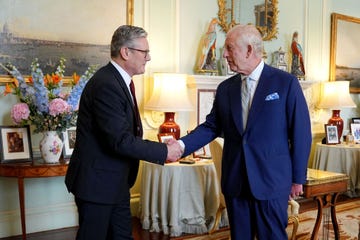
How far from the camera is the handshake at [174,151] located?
2156 mm

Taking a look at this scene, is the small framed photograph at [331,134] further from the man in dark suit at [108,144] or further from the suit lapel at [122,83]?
the suit lapel at [122,83]

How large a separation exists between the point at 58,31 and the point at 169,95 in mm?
1201

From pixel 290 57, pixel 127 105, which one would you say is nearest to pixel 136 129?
pixel 127 105

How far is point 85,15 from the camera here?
3.83 metres

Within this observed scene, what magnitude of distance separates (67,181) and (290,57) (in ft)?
13.4

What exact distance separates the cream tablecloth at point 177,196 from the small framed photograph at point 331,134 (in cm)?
225

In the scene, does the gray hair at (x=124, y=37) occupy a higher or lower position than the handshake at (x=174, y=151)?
higher

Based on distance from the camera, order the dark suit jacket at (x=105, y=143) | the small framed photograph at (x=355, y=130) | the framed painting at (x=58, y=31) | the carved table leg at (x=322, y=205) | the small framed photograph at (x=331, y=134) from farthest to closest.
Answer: the small framed photograph at (x=355, y=130)
the small framed photograph at (x=331, y=134)
the framed painting at (x=58, y=31)
the carved table leg at (x=322, y=205)
the dark suit jacket at (x=105, y=143)

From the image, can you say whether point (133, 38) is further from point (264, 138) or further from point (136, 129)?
point (264, 138)

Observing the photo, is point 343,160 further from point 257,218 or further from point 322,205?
point 257,218

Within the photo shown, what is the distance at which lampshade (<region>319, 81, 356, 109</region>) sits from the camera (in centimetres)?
530

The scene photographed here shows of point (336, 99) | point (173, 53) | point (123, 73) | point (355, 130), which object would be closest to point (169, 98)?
point (173, 53)

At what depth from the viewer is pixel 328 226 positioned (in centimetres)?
369

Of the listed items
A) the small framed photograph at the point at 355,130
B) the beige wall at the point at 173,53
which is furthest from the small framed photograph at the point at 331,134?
the small framed photograph at the point at 355,130
